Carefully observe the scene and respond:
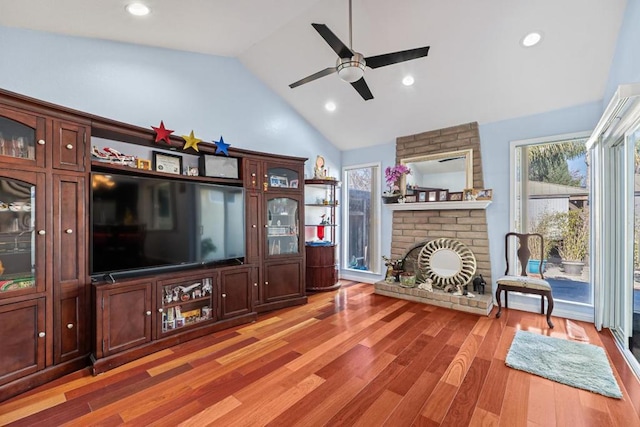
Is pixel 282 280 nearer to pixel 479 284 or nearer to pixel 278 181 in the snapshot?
pixel 278 181

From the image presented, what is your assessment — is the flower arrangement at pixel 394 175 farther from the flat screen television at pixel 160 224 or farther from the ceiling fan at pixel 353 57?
the flat screen television at pixel 160 224

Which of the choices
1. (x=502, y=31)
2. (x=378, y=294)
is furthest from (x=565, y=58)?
(x=378, y=294)

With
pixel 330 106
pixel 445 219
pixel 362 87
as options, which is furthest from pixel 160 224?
pixel 445 219

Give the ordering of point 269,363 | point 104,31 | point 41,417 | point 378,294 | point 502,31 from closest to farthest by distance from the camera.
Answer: point 41,417, point 269,363, point 104,31, point 502,31, point 378,294

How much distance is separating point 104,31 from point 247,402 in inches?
136

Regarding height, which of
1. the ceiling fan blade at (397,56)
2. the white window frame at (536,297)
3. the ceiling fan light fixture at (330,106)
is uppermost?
the ceiling fan light fixture at (330,106)

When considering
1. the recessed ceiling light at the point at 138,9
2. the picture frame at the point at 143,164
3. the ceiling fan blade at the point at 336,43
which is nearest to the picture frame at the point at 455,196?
the ceiling fan blade at the point at 336,43

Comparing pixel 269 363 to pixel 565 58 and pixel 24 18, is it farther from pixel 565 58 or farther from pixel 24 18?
pixel 565 58

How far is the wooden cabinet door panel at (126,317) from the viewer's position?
2382 millimetres

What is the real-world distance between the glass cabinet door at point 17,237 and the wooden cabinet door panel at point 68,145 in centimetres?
27

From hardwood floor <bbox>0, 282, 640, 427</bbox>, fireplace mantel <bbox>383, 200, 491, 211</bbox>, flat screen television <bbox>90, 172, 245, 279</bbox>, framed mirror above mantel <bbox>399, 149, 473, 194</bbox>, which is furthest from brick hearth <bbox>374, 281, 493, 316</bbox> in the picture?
flat screen television <bbox>90, 172, 245, 279</bbox>

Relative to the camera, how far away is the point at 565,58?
3004 millimetres

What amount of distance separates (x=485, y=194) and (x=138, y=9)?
4.36m

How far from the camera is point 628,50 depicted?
241cm
